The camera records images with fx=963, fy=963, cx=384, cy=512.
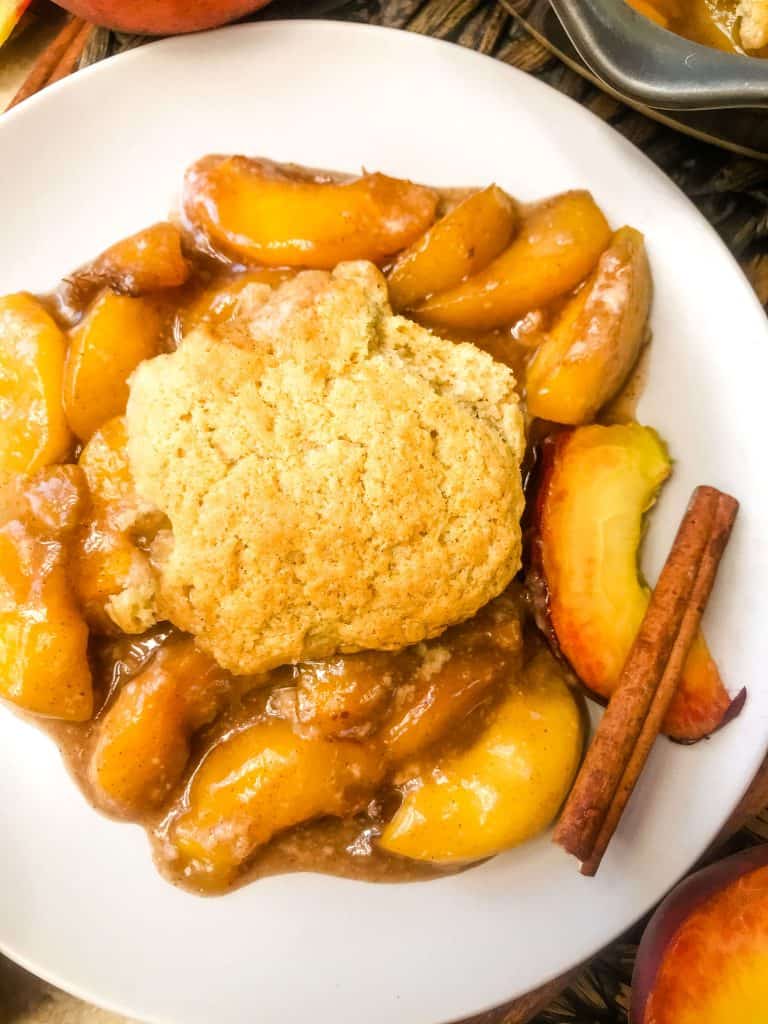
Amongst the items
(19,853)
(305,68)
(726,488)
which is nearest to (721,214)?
(726,488)

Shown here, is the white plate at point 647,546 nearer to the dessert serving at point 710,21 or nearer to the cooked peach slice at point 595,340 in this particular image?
the cooked peach slice at point 595,340

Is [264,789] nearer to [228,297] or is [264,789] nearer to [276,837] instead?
[276,837]

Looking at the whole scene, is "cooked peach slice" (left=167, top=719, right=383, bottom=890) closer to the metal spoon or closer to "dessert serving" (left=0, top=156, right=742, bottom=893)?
"dessert serving" (left=0, top=156, right=742, bottom=893)

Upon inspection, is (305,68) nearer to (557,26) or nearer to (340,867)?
(557,26)

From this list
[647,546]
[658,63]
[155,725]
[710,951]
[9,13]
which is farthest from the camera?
[9,13]

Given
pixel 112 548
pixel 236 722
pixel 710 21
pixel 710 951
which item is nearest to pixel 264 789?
pixel 236 722

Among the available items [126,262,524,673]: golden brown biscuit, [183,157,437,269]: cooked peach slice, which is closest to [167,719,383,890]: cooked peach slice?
[126,262,524,673]: golden brown biscuit

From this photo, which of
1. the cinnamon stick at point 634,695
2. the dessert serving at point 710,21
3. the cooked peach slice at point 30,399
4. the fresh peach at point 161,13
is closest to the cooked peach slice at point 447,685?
the cinnamon stick at point 634,695
